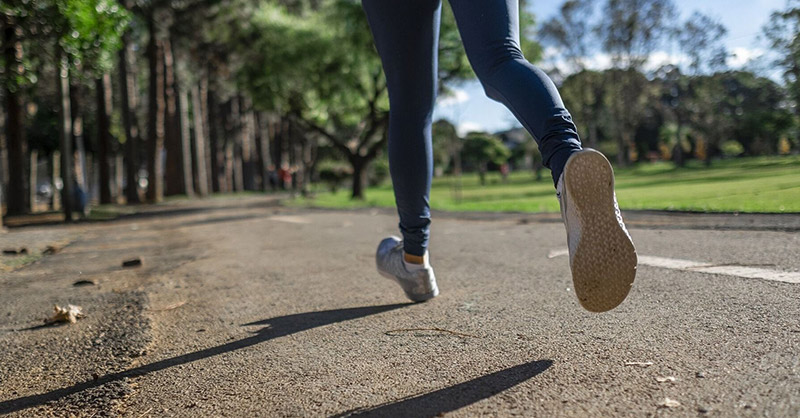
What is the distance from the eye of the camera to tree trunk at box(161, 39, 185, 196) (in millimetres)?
26797

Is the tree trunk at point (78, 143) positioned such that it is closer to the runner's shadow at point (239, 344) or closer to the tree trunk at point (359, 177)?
the tree trunk at point (359, 177)

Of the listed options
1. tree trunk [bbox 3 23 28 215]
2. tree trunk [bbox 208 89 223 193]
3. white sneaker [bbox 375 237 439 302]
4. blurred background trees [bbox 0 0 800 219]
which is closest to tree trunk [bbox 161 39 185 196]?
blurred background trees [bbox 0 0 800 219]

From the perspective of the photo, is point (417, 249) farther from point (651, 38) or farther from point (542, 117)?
point (651, 38)

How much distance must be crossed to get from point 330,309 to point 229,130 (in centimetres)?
4051

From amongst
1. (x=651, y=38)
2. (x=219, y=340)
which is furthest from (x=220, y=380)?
(x=651, y=38)

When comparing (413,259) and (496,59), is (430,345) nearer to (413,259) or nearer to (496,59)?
(413,259)

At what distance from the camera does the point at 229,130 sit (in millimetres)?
40969

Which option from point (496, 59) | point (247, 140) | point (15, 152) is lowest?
point (496, 59)

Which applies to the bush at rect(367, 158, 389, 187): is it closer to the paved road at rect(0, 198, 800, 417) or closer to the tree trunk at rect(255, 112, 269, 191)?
the tree trunk at rect(255, 112, 269, 191)

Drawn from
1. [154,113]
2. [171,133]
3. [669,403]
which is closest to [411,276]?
[669,403]

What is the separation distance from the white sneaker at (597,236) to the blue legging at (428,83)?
0.28ft

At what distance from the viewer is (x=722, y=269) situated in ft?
8.42

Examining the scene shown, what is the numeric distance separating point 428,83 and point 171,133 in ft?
92.4

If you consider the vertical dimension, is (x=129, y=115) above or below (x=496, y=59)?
above
